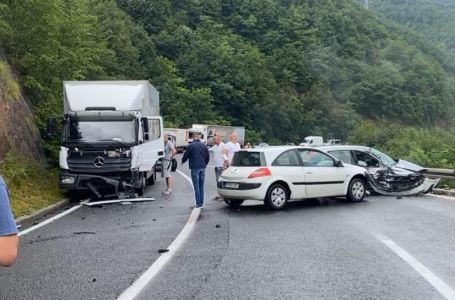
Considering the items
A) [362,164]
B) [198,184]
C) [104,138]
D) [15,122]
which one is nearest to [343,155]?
[362,164]

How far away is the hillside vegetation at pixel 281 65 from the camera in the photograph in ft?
263

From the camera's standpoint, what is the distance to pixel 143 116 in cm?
1723

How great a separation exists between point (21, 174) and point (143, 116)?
3925 millimetres

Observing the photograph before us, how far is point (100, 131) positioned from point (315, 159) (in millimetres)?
6211

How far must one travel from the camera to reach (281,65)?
97.3m

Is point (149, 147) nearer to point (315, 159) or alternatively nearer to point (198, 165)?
point (198, 165)

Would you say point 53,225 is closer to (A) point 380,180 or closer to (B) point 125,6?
(A) point 380,180

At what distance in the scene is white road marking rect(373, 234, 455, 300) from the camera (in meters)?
6.13

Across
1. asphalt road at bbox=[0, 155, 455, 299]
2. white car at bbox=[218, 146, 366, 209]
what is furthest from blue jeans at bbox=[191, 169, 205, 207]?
asphalt road at bbox=[0, 155, 455, 299]

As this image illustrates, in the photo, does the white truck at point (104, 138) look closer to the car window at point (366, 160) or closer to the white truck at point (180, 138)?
the car window at point (366, 160)

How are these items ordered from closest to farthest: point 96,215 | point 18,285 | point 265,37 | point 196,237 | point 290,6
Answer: point 18,285 < point 196,237 < point 96,215 < point 265,37 < point 290,6

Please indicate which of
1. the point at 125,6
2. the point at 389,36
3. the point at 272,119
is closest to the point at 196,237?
the point at 272,119

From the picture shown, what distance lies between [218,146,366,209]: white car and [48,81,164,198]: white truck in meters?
3.37

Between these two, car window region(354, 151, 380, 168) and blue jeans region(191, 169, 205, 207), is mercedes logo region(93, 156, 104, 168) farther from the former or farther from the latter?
car window region(354, 151, 380, 168)
